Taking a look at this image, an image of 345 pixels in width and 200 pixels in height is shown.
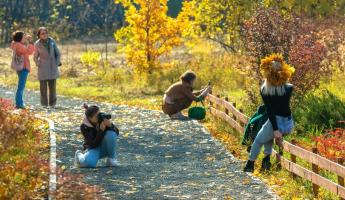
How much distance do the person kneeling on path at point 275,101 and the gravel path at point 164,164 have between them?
649 millimetres

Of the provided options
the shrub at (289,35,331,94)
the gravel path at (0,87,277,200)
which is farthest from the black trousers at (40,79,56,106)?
the shrub at (289,35,331,94)

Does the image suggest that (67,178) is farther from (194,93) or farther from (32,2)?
(32,2)

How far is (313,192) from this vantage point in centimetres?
1148

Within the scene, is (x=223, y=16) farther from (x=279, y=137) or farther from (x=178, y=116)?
(x=279, y=137)

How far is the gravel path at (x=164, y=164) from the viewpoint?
11.9 metres

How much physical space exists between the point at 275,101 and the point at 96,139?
2.86m

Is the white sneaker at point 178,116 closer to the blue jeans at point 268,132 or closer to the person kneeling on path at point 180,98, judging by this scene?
the person kneeling on path at point 180,98

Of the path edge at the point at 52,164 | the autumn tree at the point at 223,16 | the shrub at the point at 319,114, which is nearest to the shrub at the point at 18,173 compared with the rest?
the path edge at the point at 52,164

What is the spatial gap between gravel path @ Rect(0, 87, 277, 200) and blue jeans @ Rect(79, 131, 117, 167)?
0.49 feet

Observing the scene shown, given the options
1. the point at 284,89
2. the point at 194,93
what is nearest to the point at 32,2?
the point at 194,93

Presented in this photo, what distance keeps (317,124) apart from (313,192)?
19.2ft

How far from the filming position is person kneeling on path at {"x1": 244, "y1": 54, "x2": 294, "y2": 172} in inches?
504

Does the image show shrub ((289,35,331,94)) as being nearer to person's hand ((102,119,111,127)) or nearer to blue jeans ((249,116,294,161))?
blue jeans ((249,116,294,161))

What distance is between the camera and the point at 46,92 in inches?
899
